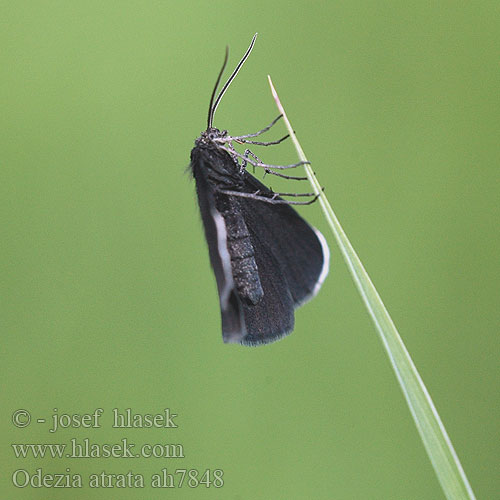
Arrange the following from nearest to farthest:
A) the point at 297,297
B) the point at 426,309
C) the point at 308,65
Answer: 1. the point at 297,297
2. the point at 426,309
3. the point at 308,65

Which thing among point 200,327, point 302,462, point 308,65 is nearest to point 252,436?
point 302,462

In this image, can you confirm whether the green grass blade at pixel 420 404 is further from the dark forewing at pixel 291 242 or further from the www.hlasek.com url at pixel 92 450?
the www.hlasek.com url at pixel 92 450

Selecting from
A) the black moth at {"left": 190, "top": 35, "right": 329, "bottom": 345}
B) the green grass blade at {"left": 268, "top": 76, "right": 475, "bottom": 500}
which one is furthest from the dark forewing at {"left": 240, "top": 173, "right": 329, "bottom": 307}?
the green grass blade at {"left": 268, "top": 76, "right": 475, "bottom": 500}

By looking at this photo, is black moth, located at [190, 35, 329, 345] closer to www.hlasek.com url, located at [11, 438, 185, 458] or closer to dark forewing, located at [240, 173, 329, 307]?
dark forewing, located at [240, 173, 329, 307]

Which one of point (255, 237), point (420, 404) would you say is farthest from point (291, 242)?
point (420, 404)

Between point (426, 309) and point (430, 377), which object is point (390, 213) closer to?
point (426, 309)

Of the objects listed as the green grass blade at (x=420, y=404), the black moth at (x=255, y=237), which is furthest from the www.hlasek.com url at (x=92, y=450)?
the green grass blade at (x=420, y=404)

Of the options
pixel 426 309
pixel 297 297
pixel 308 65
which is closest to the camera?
pixel 297 297
